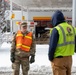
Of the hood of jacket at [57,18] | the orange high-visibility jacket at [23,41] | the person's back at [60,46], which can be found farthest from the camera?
the orange high-visibility jacket at [23,41]

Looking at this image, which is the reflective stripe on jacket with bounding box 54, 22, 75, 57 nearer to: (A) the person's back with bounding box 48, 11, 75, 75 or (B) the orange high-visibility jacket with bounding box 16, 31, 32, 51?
(A) the person's back with bounding box 48, 11, 75, 75

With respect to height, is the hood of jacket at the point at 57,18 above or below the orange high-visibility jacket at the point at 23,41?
above

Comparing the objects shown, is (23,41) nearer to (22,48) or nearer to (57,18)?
(22,48)

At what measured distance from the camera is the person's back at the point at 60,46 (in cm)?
511

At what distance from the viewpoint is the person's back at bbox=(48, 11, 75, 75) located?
511cm

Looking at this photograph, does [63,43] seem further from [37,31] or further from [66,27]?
[37,31]

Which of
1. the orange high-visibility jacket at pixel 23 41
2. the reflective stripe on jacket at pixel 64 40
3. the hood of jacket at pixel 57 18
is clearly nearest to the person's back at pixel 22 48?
the orange high-visibility jacket at pixel 23 41

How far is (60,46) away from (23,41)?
1.81m

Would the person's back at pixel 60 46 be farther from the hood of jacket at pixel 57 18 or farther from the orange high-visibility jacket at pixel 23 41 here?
the orange high-visibility jacket at pixel 23 41

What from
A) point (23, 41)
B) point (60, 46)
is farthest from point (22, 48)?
point (60, 46)

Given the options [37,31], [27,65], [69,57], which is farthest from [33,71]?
[37,31]

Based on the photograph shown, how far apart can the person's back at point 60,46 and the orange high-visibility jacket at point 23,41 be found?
1.63 m

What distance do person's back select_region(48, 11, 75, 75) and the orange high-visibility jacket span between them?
5.35ft

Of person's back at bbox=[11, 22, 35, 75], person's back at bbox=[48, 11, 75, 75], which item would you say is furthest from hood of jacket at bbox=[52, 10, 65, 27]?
person's back at bbox=[11, 22, 35, 75]
